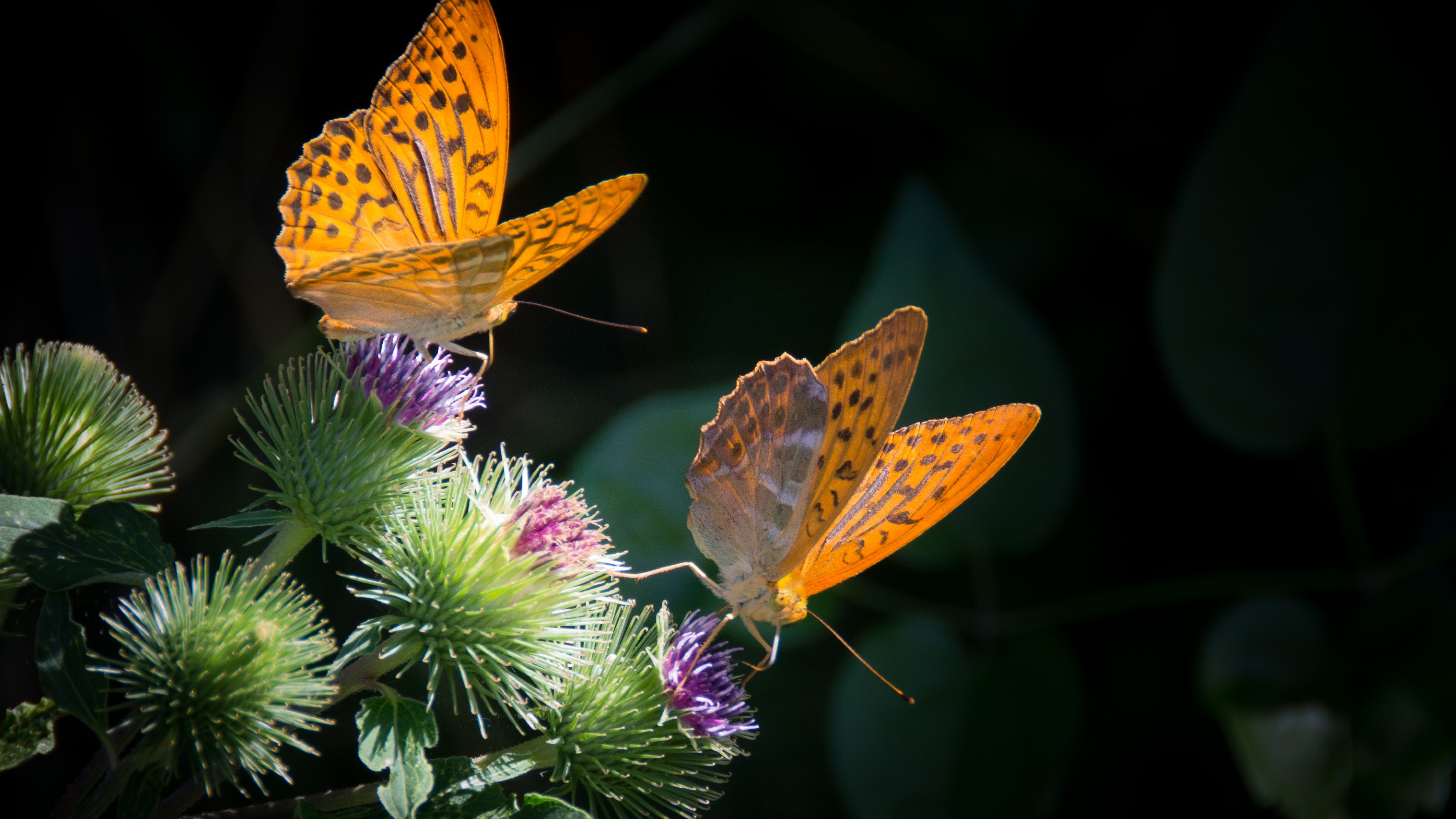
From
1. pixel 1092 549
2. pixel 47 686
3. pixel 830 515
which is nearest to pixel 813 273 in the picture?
pixel 1092 549

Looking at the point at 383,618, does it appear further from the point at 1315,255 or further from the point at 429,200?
the point at 1315,255

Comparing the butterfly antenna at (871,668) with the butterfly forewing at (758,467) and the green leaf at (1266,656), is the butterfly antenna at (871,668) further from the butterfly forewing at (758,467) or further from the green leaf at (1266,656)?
the green leaf at (1266,656)

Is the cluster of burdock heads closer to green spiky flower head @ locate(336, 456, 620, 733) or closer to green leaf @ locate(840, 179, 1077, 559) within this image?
green spiky flower head @ locate(336, 456, 620, 733)

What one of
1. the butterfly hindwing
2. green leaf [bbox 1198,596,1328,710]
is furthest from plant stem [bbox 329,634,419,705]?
green leaf [bbox 1198,596,1328,710]

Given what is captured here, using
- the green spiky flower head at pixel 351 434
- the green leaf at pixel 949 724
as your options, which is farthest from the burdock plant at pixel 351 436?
the green leaf at pixel 949 724

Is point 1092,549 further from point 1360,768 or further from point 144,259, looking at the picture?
point 144,259

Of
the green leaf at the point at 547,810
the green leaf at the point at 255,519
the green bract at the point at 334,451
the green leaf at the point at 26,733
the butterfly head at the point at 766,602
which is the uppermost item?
A: the green bract at the point at 334,451
